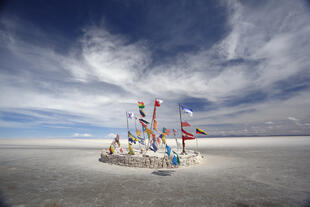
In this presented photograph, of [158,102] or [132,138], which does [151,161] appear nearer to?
[132,138]

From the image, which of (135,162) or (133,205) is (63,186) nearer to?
(133,205)

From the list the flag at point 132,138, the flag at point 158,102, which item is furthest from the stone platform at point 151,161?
the flag at point 158,102

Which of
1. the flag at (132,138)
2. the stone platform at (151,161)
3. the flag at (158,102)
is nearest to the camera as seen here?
the stone platform at (151,161)

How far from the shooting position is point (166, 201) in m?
7.57

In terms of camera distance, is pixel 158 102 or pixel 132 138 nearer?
pixel 158 102

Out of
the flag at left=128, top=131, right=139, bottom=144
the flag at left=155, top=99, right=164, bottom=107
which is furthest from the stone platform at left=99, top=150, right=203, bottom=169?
the flag at left=155, top=99, right=164, bottom=107

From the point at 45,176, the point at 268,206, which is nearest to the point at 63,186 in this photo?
the point at 45,176

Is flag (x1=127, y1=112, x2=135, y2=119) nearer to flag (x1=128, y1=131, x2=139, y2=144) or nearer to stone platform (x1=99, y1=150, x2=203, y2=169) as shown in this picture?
flag (x1=128, y1=131, x2=139, y2=144)

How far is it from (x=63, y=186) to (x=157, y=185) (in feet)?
20.4

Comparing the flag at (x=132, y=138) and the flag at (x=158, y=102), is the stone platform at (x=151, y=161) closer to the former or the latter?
the flag at (x=132, y=138)

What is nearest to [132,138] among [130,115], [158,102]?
[130,115]

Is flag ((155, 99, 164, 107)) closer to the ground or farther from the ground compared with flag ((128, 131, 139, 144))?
farther from the ground

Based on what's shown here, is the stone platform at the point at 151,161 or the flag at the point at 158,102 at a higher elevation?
the flag at the point at 158,102

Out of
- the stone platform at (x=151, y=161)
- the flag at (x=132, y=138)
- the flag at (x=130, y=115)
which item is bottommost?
the stone platform at (x=151, y=161)
